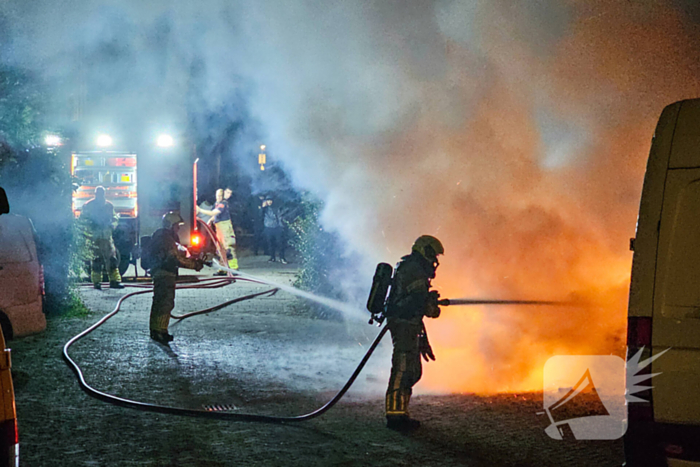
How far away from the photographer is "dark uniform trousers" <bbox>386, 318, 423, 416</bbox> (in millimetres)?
5180

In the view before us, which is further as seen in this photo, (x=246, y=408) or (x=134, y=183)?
(x=134, y=183)

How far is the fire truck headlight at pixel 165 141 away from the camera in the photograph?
44.1 ft

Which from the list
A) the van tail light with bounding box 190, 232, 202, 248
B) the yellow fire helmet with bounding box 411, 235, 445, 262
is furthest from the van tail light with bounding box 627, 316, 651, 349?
the van tail light with bounding box 190, 232, 202, 248

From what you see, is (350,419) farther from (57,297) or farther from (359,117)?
(57,297)

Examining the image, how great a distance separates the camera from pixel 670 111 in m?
3.30

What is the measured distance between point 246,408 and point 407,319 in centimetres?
158

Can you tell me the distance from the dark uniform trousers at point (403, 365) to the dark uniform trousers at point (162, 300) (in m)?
3.88

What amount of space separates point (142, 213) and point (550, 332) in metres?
9.54

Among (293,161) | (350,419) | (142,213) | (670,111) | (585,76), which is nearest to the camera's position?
(670,111)

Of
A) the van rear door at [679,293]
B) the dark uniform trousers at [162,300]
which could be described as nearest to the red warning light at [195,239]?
the dark uniform trousers at [162,300]

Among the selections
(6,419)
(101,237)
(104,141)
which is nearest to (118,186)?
(104,141)

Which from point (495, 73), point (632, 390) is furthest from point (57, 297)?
point (632, 390)

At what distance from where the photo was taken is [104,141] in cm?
1359

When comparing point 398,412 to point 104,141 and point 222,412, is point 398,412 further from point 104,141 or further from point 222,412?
point 104,141
